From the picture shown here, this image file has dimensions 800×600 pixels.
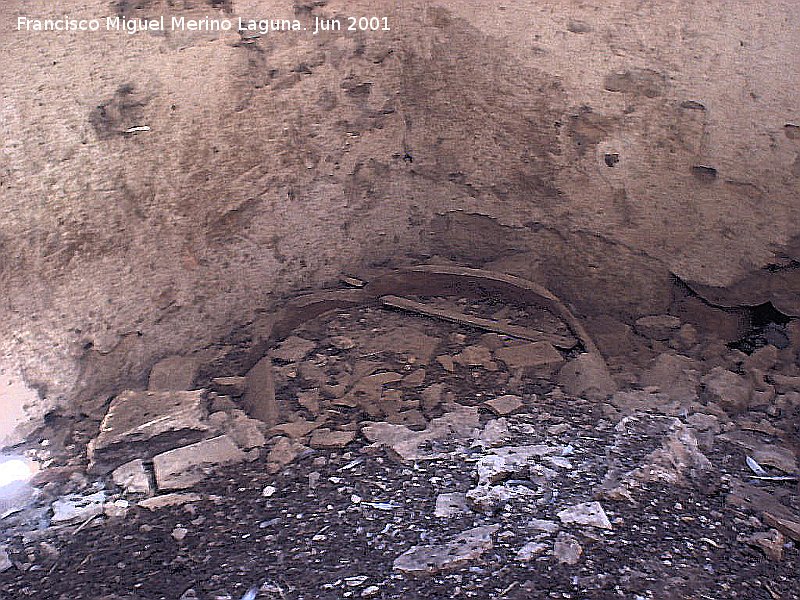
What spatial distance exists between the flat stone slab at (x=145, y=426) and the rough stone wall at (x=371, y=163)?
0.18 m

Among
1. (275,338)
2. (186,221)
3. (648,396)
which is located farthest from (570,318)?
(186,221)

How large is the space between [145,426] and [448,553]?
3.72ft

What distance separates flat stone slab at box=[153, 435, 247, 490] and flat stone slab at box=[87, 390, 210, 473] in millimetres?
71

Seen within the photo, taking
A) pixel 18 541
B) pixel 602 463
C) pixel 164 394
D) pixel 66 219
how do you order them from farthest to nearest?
1. pixel 164 394
2. pixel 66 219
3. pixel 602 463
4. pixel 18 541

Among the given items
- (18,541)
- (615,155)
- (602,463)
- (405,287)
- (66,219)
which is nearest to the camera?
(18,541)

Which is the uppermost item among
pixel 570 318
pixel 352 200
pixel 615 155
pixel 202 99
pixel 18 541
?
pixel 202 99

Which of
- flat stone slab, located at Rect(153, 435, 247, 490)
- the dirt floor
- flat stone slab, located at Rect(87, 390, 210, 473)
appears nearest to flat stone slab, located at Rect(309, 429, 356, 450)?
the dirt floor

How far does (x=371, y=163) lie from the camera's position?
383cm

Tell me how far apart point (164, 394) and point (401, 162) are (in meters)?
1.45

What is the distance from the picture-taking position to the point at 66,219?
293 centimetres

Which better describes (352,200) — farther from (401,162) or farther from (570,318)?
(570,318)

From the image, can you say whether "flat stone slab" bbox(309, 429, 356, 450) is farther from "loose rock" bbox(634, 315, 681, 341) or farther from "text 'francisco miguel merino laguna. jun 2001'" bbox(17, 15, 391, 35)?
"text 'francisco miguel merino laguna. jun 2001'" bbox(17, 15, 391, 35)

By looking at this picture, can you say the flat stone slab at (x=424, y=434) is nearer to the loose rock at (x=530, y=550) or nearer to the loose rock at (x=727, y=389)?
the loose rock at (x=530, y=550)

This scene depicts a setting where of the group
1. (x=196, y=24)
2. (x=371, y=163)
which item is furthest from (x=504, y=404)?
(x=196, y=24)
